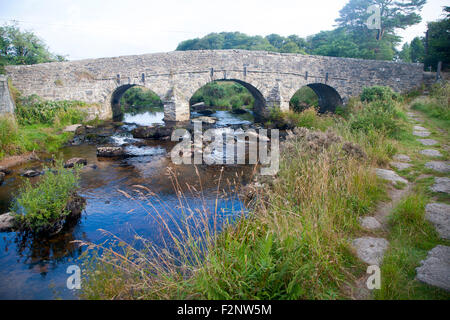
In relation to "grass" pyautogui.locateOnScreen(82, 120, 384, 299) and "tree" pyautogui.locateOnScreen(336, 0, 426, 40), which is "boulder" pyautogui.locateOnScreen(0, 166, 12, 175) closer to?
"grass" pyautogui.locateOnScreen(82, 120, 384, 299)

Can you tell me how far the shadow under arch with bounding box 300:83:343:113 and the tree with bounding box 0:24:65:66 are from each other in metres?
21.1

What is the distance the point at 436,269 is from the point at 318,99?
19.7 meters

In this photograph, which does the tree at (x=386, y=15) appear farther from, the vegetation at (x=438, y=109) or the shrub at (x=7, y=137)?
the shrub at (x=7, y=137)

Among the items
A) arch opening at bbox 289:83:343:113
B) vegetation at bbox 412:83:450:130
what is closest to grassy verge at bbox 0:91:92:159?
arch opening at bbox 289:83:343:113

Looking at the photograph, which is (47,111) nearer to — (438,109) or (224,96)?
(224,96)

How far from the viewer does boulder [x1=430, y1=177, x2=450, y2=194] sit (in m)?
3.70

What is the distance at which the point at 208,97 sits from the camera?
2495cm

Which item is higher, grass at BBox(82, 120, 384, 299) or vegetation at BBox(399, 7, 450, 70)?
vegetation at BBox(399, 7, 450, 70)

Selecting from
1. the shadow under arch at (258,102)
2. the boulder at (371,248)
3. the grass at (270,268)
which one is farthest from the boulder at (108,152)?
the shadow under arch at (258,102)

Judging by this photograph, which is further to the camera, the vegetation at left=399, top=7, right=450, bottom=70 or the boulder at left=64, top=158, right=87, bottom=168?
the vegetation at left=399, top=7, right=450, bottom=70

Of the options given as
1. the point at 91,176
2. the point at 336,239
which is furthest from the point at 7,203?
the point at 336,239

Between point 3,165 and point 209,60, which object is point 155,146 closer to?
point 3,165

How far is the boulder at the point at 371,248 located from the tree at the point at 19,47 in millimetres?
24271

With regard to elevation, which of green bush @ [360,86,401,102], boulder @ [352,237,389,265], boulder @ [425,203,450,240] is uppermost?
green bush @ [360,86,401,102]
